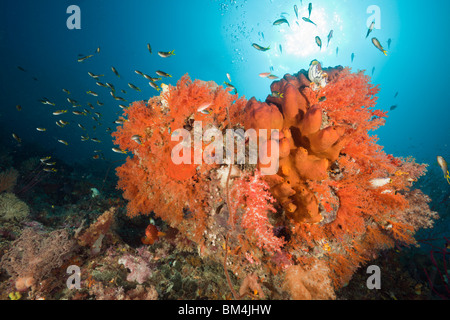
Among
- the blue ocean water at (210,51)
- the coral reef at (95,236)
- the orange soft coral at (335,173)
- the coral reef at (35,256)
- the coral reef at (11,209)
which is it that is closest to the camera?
the orange soft coral at (335,173)


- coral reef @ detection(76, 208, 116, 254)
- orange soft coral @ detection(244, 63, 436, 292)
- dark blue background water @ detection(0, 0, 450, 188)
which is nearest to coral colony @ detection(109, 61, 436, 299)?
orange soft coral @ detection(244, 63, 436, 292)

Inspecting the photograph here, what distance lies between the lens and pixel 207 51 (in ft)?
292

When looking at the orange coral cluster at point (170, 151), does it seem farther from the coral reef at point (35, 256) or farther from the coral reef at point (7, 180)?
the coral reef at point (7, 180)

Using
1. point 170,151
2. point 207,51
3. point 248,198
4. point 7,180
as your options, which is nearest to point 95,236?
point 170,151

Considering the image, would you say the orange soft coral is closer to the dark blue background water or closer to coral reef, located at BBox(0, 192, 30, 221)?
coral reef, located at BBox(0, 192, 30, 221)

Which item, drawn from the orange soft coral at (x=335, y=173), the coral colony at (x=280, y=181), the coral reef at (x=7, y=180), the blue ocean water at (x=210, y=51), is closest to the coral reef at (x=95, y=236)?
the coral colony at (x=280, y=181)

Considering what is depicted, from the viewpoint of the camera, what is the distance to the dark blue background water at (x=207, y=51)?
47.6m

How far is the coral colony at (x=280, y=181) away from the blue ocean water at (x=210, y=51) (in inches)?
739

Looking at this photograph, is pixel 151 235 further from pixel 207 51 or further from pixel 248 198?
pixel 207 51

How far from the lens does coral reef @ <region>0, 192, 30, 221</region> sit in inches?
219

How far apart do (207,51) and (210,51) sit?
4.90 feet

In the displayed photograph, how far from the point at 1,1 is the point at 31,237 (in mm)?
76614

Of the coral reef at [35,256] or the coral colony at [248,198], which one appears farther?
the coral reef at [35,256]

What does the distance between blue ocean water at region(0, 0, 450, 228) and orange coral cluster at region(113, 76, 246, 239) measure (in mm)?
21139
